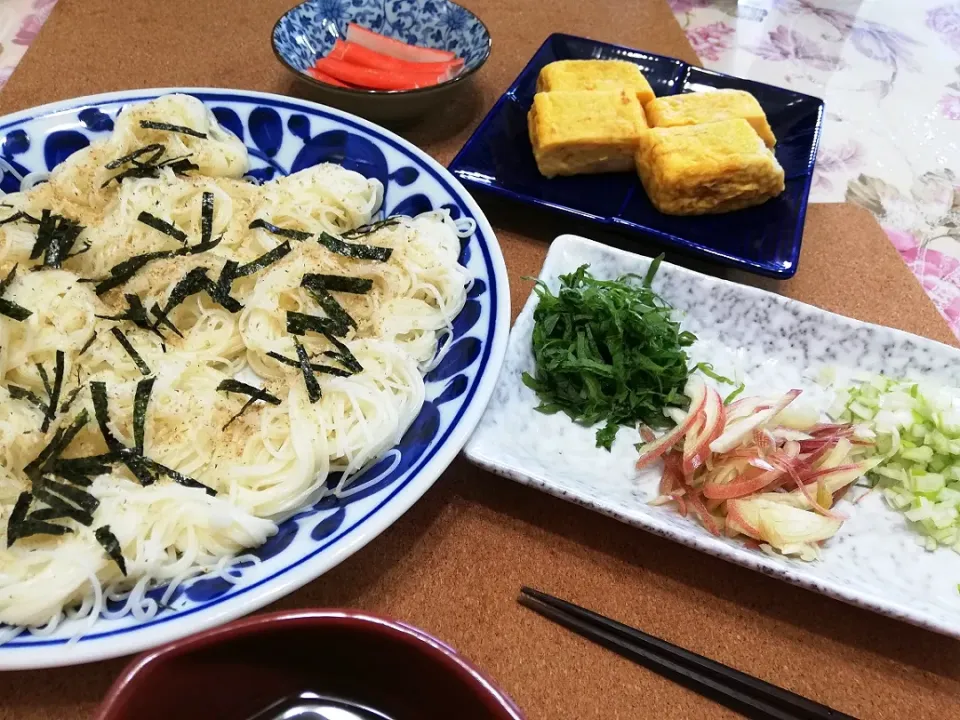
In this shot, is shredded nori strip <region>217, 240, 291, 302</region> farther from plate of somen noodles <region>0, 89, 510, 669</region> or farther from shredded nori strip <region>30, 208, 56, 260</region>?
shredded nori strip <region>30, 208, 56, 260</region>

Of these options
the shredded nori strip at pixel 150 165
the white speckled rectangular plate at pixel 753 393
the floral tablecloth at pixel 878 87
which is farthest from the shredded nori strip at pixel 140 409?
the floral tablecloth at pixel 878 87

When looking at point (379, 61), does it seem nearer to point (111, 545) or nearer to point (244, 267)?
point (244, 267)

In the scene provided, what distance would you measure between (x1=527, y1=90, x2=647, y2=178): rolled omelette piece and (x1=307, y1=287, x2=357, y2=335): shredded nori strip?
35.2 inches

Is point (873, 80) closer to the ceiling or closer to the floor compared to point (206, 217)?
closer to the floor

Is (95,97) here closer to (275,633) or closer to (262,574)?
(262,574)

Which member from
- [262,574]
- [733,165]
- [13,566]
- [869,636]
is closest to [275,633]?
[262,574]

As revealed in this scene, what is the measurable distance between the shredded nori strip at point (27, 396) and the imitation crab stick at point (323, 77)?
4.42 ft

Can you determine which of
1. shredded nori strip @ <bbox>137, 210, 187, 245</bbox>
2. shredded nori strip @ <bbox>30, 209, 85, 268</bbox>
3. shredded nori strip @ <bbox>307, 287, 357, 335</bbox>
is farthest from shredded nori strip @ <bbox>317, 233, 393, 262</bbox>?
shredded nori strip @ <bbox>30, 209, 85, 268</bbox>

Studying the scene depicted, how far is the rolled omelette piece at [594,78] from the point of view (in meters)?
2.18

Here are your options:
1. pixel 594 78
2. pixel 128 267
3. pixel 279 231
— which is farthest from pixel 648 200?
pixel 128 267

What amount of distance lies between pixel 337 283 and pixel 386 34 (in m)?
1.41

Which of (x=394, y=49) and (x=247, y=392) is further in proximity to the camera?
(x=394, y=49)

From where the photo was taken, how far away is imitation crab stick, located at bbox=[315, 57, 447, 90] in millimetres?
2188

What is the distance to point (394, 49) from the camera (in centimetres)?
A: 234
